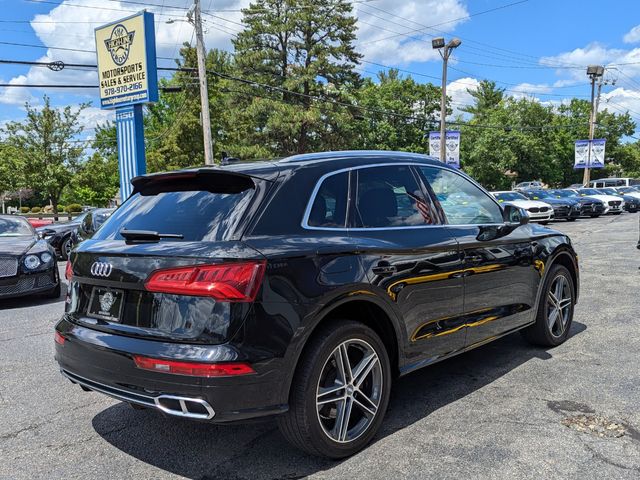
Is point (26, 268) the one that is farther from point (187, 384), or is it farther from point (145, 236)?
point (187, 384)

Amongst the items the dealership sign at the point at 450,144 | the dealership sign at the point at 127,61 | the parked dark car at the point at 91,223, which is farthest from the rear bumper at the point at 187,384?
the dealership sign at the point at 450,144

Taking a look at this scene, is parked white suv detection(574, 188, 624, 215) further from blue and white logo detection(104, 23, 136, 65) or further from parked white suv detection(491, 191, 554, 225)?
blue and white logo detection(104, 23, 136, 65)

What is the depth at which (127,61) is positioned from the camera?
18.6 metres

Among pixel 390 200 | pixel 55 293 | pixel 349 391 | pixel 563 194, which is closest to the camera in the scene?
pixel 349 391

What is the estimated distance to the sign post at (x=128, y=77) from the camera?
18.0 meters

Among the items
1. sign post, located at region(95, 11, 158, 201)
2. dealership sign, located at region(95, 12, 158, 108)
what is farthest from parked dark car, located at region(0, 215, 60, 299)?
dealership sign, located at region(95, 12, 158, 108)

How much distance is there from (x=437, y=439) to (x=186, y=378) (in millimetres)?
1645

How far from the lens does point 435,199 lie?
159 inches

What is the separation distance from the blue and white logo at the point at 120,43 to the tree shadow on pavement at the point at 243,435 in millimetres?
17152

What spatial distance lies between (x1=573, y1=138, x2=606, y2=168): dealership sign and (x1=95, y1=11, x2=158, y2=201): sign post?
35381mm

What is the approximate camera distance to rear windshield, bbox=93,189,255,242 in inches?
117

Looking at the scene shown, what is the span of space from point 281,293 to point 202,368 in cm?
53

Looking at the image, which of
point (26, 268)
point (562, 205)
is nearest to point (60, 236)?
point (26, 268)

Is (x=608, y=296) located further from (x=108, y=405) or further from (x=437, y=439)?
(x=108, y=405)
